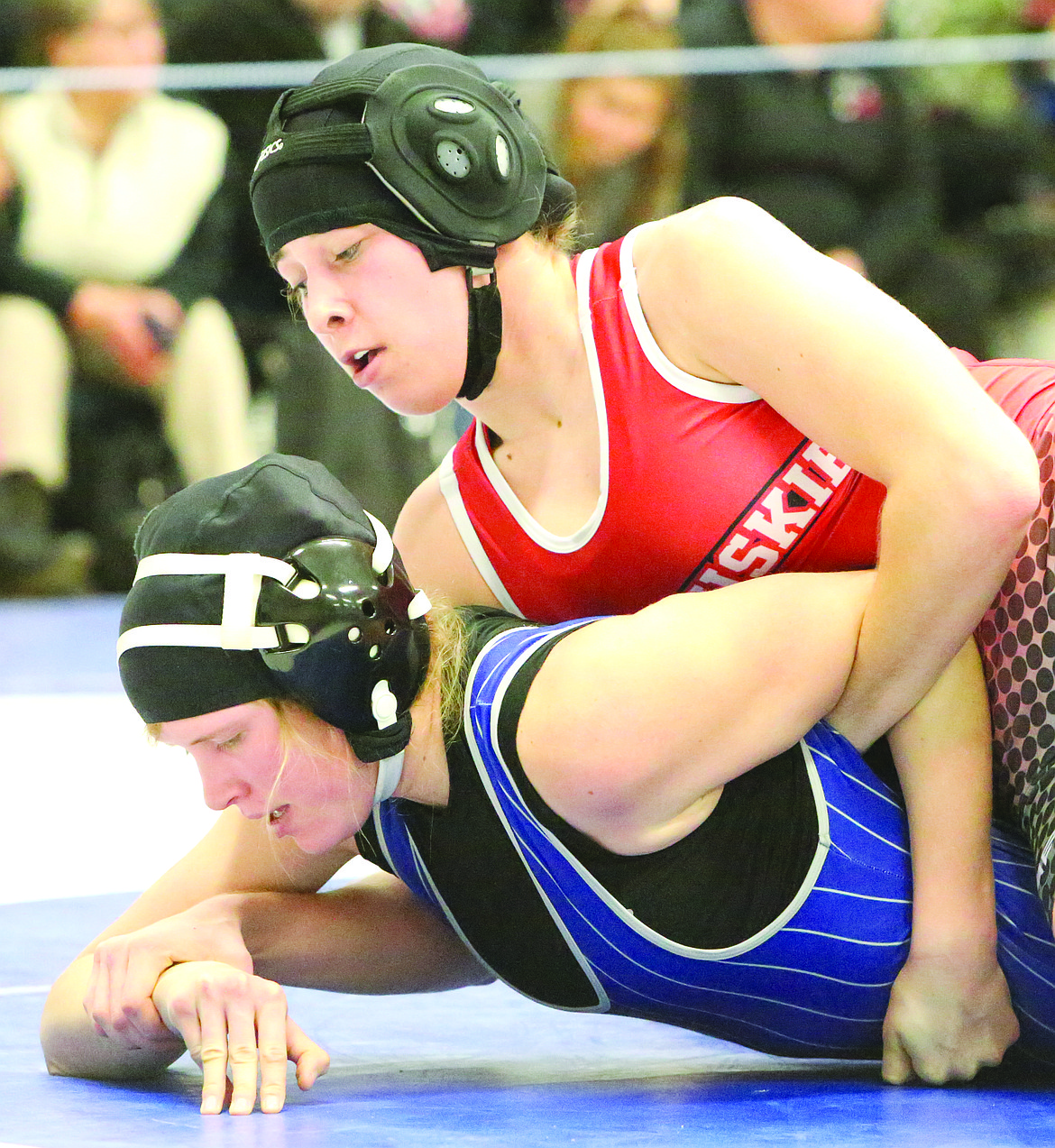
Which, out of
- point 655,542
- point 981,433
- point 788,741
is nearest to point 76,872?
point 655,542

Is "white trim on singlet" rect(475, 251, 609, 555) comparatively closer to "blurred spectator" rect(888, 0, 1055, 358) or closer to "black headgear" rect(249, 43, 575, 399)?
"black headgear" rect(249, 43, 575, 399)

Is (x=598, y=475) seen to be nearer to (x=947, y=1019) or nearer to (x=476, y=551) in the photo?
(x=476, y=551)

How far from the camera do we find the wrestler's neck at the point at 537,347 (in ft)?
7.67

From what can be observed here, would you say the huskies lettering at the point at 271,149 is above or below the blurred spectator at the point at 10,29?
below

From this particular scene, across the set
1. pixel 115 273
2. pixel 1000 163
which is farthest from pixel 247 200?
pixel 1000 163

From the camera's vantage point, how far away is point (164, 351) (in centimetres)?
739

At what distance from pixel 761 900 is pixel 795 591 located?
0.33m

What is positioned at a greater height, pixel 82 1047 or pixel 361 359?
pixel 361 359

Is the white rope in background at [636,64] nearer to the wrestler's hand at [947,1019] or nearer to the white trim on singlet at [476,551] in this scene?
the white trim on singlet at [476,551]

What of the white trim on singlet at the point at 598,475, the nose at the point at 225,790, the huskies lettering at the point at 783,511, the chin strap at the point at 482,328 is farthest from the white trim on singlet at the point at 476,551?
the nose at the point at 225,790

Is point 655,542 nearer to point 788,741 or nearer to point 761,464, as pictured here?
point 761,464

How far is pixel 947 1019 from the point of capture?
6.61ft

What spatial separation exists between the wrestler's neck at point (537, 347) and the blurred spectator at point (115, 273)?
517 cm

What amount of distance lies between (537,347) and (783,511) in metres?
0.38
